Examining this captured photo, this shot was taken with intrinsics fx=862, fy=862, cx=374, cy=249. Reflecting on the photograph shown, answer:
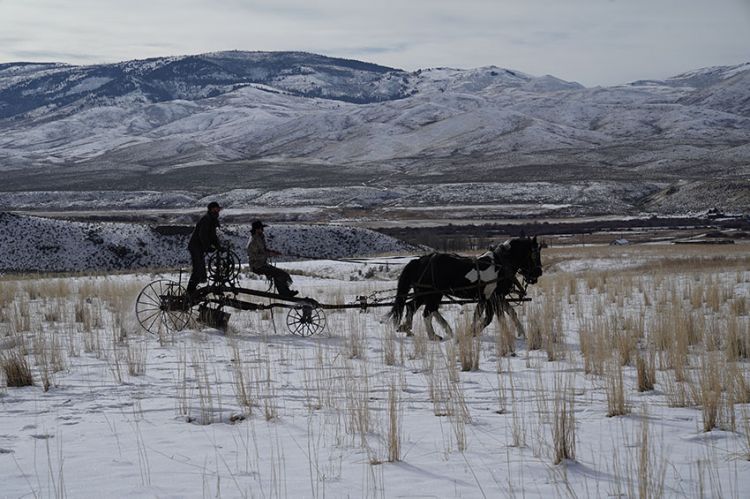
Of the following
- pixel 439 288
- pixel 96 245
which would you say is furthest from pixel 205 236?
pixel 96 245

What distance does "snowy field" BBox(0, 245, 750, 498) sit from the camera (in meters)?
4.86

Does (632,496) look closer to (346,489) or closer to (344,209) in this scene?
(346,489)

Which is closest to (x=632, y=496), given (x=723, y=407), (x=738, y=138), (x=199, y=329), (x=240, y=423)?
(x=723, y=407)

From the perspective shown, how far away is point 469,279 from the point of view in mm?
11961

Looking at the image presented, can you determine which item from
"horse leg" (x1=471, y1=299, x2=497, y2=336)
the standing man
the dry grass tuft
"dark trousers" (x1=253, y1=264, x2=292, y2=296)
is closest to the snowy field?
the dry grass tuft

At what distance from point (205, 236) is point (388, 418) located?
21.7 ft

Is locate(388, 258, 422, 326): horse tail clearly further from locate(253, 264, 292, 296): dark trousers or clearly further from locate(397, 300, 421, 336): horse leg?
locate(253, 264, 292, 296): dark trousers

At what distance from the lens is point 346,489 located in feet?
15.8

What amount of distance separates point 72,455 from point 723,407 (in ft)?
14.5

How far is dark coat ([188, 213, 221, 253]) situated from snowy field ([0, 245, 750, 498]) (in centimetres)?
165

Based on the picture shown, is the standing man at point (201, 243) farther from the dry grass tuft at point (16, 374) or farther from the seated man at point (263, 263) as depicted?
the dry grass tuft at point (16, 374)

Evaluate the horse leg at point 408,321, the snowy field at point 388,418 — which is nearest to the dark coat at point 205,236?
the snowy field at point 388,418

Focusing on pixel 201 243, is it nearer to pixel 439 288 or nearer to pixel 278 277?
pixel 278 277

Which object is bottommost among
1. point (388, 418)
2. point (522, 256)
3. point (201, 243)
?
point (388, 418)
